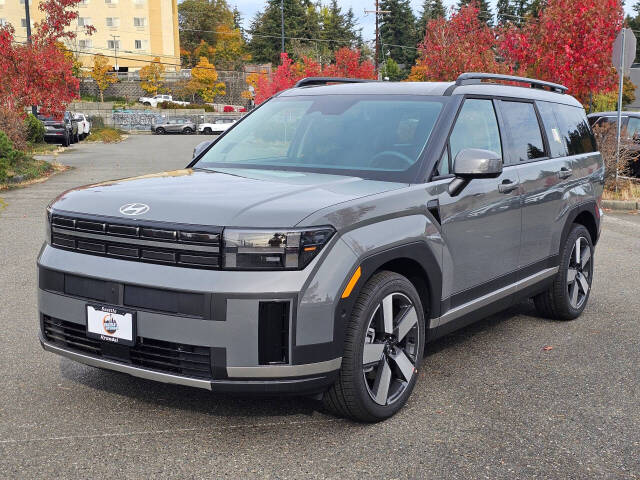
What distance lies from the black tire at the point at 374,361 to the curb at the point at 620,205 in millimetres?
11289

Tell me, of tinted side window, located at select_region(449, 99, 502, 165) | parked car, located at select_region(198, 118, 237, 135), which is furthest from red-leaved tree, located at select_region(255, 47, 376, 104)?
tinted side window, located at select_region(449, 99, 502, 165)

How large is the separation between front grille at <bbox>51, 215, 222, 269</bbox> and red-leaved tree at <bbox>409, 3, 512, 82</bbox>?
63.7 feet

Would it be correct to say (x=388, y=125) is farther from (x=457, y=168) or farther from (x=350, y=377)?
(x=350, y=377)

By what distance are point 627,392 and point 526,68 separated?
670 inches

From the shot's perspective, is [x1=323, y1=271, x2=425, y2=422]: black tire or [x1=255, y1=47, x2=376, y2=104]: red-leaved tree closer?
[x1=323, y1=271, x2=425, y2=422]: black tire

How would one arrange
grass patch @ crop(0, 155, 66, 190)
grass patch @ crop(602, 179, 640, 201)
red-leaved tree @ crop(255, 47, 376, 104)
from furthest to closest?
red-leaved tree @ crop(255, 47, 376, 104)
grass patch @ crop(0, 155, 66, 190)
grass patch @ crop(602, 179, 640, 201)

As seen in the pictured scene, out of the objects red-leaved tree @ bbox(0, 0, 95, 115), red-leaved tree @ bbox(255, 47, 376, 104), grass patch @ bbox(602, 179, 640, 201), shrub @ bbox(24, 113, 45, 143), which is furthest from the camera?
red-leaved tree @ bbox(255, 47, 376, 104)

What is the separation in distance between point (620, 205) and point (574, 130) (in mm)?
8626

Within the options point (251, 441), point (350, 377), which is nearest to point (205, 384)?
point (251, 441)

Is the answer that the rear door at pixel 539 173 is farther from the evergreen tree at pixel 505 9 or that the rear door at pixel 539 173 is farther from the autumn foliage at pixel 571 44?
the evergreen tree at pixel 505 9

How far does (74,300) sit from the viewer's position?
3.83 metres

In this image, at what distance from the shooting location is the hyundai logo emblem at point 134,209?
371cm

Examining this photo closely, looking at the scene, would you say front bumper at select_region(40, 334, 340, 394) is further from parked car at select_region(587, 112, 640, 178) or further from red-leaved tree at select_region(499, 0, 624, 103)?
red-leaved tree at select_region(499, 0, 624, 103)

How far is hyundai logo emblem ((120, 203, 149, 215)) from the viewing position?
3715 millimetres
